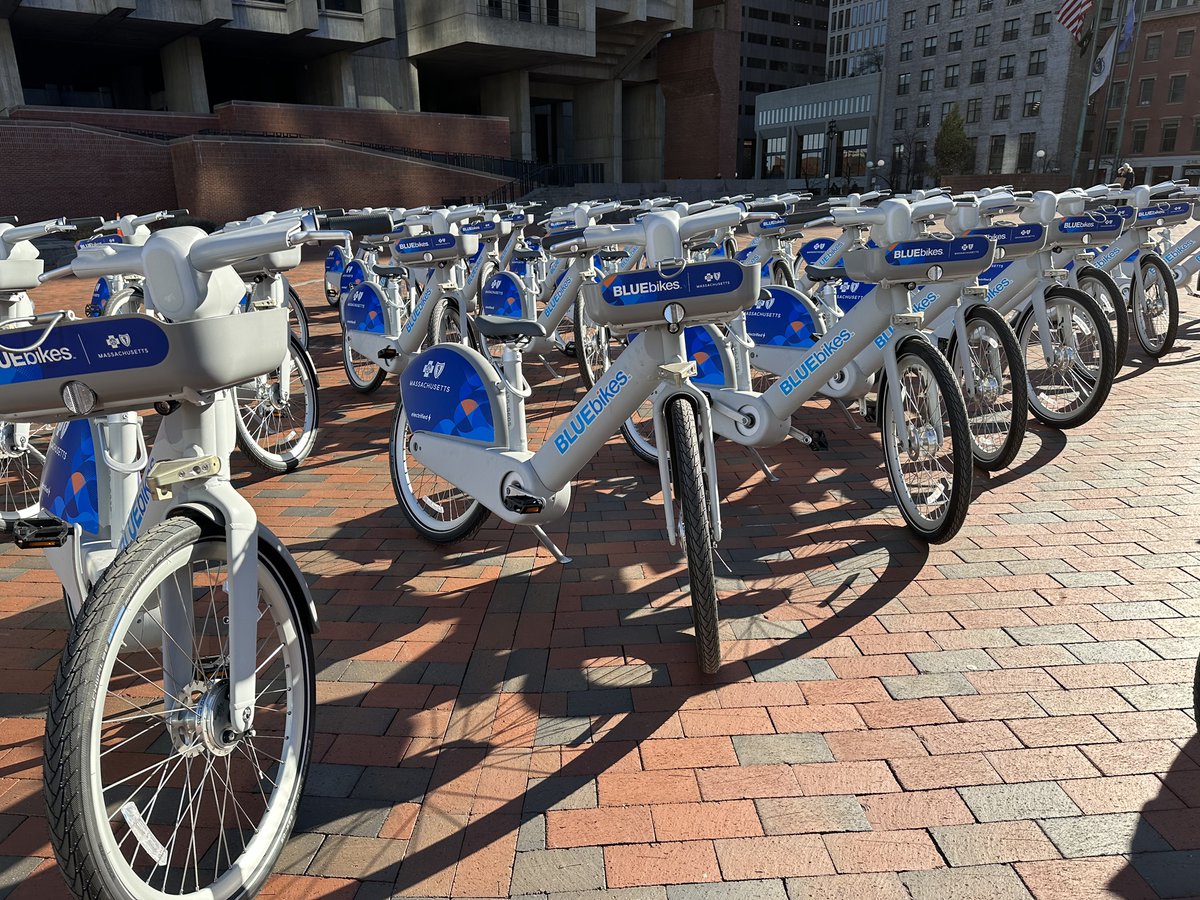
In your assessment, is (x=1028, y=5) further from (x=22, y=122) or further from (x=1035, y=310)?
(x=1035, y=310)

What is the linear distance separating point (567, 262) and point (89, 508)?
485 centimetres

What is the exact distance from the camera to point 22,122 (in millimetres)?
22578

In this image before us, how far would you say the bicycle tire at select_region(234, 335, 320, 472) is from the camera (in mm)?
4898

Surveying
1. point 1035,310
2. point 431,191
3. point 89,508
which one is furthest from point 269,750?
point 431,191

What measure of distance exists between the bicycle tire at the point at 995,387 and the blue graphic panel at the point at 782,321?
882mm

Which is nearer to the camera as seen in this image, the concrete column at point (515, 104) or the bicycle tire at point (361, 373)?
the bicycle tire at point (361, 373)

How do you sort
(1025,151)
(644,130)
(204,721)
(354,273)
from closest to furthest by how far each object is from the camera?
(204,721) < (354,273) < (644,130) < (1025,151)

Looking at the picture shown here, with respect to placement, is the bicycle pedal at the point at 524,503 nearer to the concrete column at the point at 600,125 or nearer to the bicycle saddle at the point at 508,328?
the bicycle saddle at the point at 508,328

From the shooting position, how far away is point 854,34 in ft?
270

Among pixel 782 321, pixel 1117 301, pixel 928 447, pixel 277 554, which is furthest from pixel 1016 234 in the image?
pixel 277 554

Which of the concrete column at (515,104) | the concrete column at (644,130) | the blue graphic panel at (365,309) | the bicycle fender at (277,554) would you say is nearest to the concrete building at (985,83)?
the concrete column at (644,130)

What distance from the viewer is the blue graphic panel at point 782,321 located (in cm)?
533

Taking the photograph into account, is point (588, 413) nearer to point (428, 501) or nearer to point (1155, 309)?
point (428, 501)

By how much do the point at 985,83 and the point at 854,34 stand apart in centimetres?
2668
